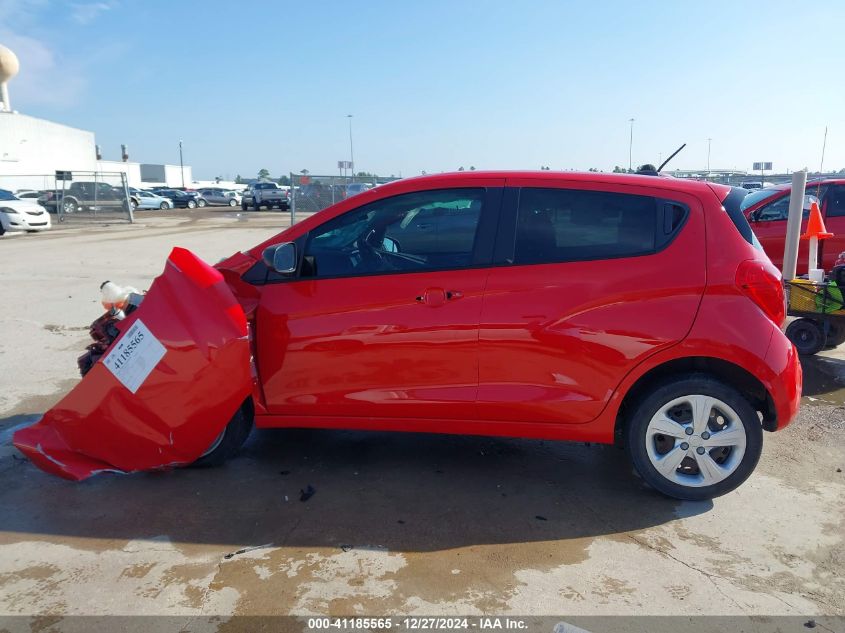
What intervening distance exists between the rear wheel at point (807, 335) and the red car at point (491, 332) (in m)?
3.55

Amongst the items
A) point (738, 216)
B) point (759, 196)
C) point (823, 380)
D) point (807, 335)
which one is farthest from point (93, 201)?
point (738, 216)

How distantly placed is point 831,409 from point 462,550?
374 centimetres

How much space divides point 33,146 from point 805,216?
55.5 m

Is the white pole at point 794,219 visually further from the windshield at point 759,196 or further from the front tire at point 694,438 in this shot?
the front tire at point 694,438

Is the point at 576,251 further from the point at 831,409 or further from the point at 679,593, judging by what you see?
the point at 831,409

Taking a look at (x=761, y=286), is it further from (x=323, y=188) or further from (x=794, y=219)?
(x=323, y=188)

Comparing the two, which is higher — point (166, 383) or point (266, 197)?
point (266, 197)

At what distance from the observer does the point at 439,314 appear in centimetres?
373

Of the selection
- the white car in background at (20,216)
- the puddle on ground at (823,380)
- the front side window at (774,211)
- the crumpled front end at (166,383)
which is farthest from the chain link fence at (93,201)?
the puddle on ground at (823,380)

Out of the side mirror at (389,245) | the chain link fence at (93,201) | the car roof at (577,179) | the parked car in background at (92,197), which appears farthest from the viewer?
the parked car in background at (92,197)

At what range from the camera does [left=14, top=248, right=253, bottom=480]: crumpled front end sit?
3.72 metres

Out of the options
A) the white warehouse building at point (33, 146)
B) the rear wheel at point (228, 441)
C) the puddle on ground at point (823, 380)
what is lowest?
the puddle on ground at point (823, 380)

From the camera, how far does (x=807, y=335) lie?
6.88 m

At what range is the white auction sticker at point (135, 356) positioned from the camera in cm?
374
